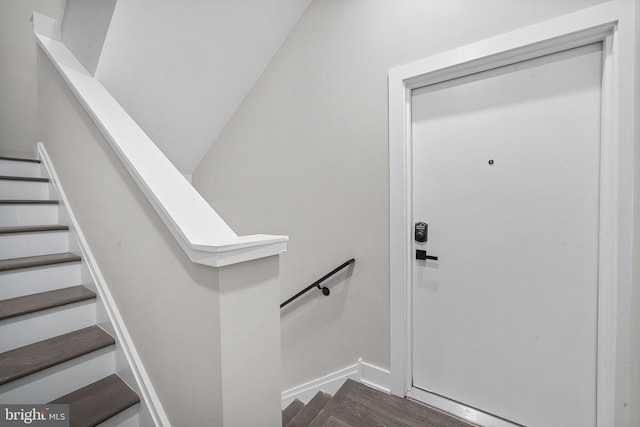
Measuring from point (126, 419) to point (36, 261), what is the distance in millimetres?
904


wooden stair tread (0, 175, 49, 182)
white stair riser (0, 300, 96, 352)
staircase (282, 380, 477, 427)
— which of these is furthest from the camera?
wooden stair tread (0, 175, 49, 182)

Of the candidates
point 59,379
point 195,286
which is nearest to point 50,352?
point 59,379

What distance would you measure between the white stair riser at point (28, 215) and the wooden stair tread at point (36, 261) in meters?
0.29

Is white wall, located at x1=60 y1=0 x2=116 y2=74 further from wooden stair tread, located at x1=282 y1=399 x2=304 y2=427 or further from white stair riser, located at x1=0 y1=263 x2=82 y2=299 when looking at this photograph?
wooden stair tread, located at x1=282 y1=399 x2=304 y2=427

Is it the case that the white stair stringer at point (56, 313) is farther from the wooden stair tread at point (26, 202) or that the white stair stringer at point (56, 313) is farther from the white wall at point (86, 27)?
the white wall at point (86, 27)

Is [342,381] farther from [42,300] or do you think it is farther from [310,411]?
[42,300]

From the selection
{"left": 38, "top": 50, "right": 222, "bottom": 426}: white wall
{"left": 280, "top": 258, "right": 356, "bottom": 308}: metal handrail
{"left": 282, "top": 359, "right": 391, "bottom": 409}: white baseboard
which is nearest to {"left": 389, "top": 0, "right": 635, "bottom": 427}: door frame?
{"left": 282, "top": 359, "right": 391, "bottom": 409}: white baseboard

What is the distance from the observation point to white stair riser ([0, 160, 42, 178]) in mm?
1784

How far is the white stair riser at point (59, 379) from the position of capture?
97 cm

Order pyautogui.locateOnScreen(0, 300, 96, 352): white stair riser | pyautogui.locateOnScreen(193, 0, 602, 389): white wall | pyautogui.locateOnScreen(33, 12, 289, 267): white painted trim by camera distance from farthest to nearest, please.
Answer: pyautogui.locateOnScreen(193, 0, 602, 389): white wall → pyautogui.locateOnScreen(0, 300, 96, 352): white stair riser → pyautogui.locateOnScreen(33, 12, 289, 267): white painted trim

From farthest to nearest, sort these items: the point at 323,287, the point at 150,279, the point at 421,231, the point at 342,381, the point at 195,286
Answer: the point at 323,287 < the point at 342,381 < the point at 421,231 < the point at 150,279 < the point at 195,286

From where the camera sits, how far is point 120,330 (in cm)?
119

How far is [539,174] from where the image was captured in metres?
1.27

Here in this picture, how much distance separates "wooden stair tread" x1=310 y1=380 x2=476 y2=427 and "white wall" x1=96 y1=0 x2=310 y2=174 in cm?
236
